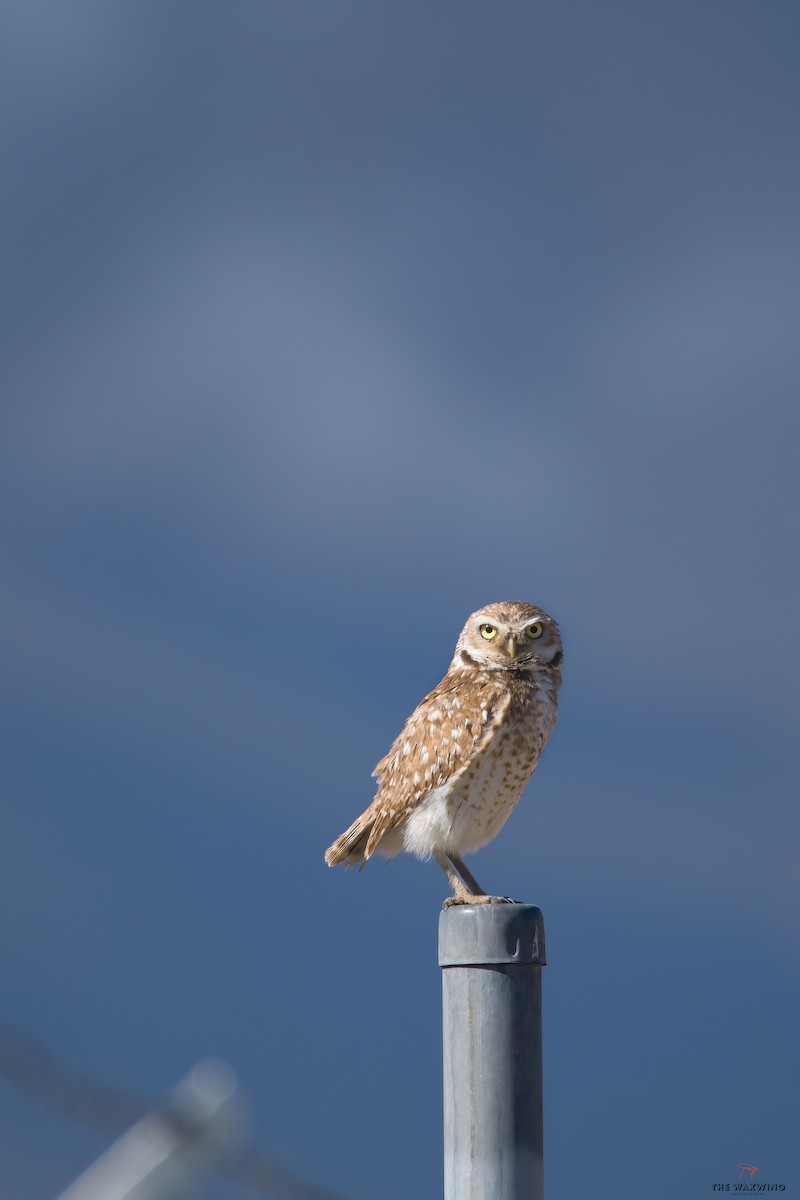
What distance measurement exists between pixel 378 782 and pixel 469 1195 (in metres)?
2.70

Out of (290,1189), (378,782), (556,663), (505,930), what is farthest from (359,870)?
(290,1189)

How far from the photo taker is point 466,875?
6047mm

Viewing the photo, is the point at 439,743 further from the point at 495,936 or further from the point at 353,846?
the point at 495,936

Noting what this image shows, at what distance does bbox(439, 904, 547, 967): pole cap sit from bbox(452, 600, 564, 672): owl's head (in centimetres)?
222

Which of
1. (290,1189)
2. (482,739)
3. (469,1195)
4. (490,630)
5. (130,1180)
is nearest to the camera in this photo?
(130,1180)

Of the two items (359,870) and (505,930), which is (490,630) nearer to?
(359,870)

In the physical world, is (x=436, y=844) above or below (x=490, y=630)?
below

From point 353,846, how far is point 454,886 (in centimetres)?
66

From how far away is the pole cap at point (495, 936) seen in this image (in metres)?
3.95

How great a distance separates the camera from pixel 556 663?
637cm

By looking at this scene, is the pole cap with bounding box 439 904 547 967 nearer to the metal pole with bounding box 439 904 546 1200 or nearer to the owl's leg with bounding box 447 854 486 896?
the metal pole with bounding box 439 904 546 1200

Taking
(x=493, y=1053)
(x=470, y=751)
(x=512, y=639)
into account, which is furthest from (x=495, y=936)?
(x=512, y=639)

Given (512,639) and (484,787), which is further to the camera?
(512,639)

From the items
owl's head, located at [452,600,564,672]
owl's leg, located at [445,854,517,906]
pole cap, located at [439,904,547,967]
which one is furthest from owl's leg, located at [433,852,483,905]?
pole cap, located at [439,904,547,967]
